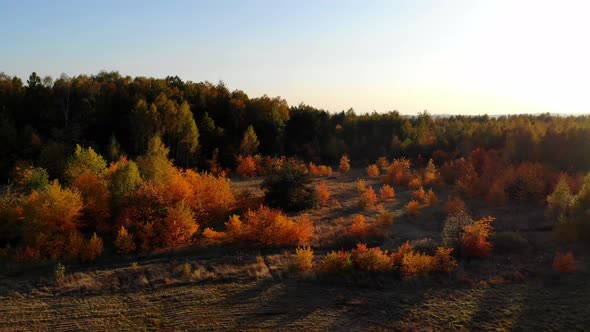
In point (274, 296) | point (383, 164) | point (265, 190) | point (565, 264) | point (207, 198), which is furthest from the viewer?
point (383, 164)

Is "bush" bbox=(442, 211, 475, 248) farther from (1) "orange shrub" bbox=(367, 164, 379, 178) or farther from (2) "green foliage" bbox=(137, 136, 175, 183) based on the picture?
(1) "orange shrub" bbox=(367, 164, 379, 178)

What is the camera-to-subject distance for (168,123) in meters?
47.1

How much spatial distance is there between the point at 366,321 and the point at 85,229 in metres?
18.7

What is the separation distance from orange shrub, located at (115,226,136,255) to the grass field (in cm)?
69

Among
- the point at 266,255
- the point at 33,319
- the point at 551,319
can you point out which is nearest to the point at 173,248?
the point at 266,255

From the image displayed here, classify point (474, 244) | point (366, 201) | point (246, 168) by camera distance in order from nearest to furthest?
point (474, 244) < point (366, 201) < point (246, 168)

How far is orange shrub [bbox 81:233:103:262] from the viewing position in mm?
22094

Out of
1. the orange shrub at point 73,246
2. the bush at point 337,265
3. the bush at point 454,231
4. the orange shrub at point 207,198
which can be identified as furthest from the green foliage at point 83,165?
the bush at point 454,231

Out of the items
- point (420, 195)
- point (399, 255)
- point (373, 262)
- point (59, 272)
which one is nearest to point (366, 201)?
point (420, 195)

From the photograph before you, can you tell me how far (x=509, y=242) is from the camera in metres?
24.8

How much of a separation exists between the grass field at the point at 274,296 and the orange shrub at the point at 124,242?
69cm

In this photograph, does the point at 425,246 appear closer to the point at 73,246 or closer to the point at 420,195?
the point at 420,195

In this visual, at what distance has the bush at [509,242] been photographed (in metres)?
24.6

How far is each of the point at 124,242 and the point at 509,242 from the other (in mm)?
22408
